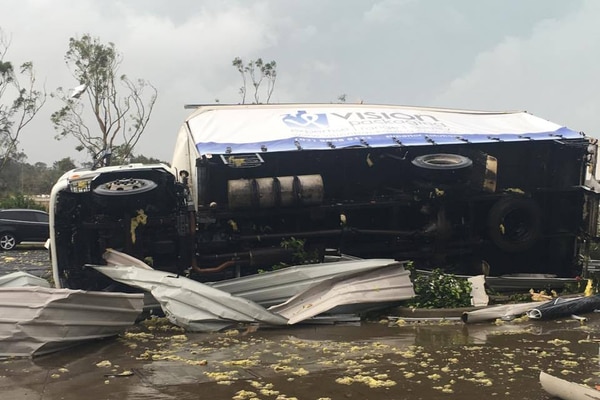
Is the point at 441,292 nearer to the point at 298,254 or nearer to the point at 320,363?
the point at 298,254

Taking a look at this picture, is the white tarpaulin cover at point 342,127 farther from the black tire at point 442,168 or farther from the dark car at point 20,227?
the dark car at point 20,227

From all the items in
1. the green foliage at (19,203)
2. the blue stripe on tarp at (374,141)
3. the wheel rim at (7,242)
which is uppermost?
the blue stripe on tarp at (374,141)

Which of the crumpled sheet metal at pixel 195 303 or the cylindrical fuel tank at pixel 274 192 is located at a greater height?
the cylindrical fuel tank at pixel 274 192

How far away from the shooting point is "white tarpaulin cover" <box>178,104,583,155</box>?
8.77m

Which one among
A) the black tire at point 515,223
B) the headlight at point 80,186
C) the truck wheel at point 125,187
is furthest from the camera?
the black tire at point 515,223

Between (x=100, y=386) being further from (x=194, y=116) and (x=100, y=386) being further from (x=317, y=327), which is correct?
(x=194, y=116)

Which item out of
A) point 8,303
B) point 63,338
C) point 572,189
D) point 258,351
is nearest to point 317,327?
point 258,351

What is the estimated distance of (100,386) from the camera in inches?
178

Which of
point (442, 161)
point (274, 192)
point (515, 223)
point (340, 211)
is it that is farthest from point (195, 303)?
point (515, 223)

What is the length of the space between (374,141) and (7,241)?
14.7m

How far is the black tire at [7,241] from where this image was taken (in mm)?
18828

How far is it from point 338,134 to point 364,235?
1647mm

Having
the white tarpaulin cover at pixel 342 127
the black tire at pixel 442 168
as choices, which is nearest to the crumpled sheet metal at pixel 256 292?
the black tire at pixel 442 168

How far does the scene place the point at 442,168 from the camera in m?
8.74
